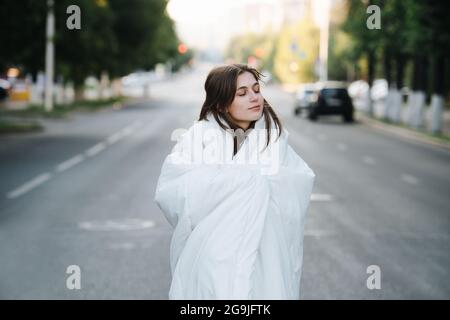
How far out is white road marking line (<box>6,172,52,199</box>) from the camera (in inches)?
514

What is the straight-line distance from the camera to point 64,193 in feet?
43.3

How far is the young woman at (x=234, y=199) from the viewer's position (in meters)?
3.04

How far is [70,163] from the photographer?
18.2m

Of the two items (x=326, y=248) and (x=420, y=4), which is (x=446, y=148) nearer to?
(x=420, y=4)

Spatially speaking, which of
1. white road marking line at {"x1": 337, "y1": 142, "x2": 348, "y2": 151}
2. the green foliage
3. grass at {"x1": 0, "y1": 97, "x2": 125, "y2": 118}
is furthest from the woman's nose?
grass at {"x1": 0, "y1": 97, "x2": 125, "y2": 118}

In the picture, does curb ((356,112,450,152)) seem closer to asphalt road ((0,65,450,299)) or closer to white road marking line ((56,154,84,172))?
asphalt road ((0,65,450,299))

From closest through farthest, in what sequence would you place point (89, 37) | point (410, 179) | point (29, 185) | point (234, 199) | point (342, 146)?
1. point (234, 199)
2. point (29, 185)
3. point (410, 179)
4. point (342, 146)
5. point (89, 37)

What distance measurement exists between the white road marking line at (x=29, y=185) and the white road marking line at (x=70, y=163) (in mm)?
1021

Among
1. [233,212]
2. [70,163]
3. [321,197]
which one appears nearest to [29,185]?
[70,163]

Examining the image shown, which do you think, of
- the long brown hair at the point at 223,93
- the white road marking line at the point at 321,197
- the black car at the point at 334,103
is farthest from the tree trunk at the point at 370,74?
the long brown hair at the point at 223,93

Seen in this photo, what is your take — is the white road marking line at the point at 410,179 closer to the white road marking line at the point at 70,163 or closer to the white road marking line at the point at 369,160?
the white road marking line at the point at 369,160

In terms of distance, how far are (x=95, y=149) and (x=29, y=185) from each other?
7820mm

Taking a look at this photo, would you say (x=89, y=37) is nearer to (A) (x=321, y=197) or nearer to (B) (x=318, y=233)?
(A) (x=321, y=197)
